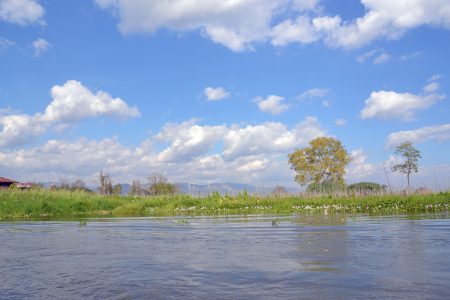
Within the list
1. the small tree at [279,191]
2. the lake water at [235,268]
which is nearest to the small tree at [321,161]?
the small tree at [279,191]

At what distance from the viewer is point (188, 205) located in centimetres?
3650

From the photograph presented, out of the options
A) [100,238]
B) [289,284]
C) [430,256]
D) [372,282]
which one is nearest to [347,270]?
[372,282]

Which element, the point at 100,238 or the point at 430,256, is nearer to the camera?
the point at 430,256

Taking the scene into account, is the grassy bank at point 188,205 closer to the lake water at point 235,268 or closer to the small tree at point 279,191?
the small tree at point 279,191

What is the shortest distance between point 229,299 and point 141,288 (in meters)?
1.27

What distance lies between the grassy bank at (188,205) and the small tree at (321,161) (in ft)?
87.9

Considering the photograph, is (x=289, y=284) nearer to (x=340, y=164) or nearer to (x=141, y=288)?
(x=141, y=288)

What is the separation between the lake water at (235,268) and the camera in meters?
5.29

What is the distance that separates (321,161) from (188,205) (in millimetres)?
31716

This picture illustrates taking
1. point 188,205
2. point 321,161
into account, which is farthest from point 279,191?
point 321,161

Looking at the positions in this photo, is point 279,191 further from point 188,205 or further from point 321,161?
point 321,161

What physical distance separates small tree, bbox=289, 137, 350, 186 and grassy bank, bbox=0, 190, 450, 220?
26.8 m

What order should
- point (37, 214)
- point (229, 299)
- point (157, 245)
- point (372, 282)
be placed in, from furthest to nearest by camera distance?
point (37, 214), point (157, 245), point (372, 282), point (229, 299)

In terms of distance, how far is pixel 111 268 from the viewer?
280 inches
